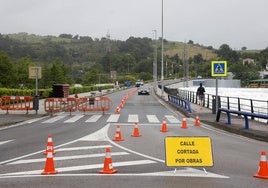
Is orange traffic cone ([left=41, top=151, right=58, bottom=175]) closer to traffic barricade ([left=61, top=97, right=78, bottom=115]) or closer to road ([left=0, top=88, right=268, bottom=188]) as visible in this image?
road ([left=0, top=88, right=268, bottom=188])

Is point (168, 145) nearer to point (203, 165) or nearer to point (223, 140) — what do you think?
point (203, 165)

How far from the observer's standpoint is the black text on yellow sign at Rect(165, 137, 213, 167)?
32.0ft

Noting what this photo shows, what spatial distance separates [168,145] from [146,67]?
187 m

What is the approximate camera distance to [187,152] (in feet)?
32.1

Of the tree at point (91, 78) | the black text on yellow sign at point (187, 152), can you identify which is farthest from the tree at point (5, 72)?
the black text on yellow sign at point (187, 152)

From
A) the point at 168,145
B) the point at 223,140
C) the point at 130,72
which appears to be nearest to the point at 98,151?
the point at 168,145

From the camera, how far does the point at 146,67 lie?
645 feet

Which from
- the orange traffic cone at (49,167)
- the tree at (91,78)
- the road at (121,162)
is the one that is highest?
the tree at (91,78)

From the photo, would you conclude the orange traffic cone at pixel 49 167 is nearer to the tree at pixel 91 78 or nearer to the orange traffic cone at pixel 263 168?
the orange traffic cone at pixel 263 168

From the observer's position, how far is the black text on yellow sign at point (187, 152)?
974cm

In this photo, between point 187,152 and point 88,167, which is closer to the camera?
point 187,152

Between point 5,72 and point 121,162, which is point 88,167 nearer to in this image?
point 121,162

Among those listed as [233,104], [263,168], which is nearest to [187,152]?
[263,168]

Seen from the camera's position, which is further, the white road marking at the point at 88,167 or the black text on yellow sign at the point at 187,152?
the white road marking at the point at 88,167
